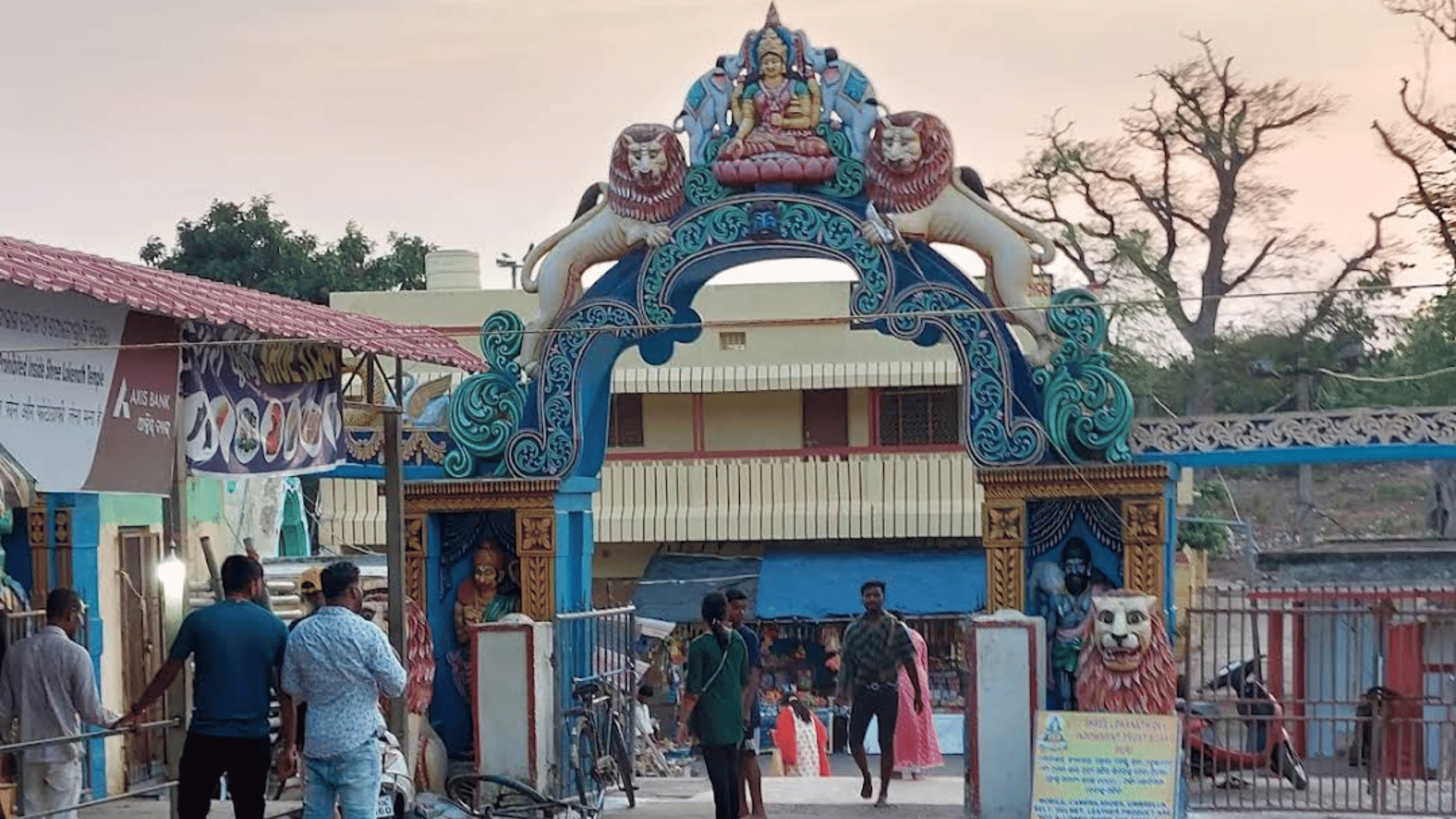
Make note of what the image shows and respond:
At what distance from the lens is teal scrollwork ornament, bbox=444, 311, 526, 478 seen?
49.7ft

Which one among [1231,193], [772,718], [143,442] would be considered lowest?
[772,718]

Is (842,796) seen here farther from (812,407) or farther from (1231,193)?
(1231,193)

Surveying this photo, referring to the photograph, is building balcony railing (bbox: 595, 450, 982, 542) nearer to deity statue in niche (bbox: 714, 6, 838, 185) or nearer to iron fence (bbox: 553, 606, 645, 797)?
iron fence (bbox: 553, 606, 645, 797)

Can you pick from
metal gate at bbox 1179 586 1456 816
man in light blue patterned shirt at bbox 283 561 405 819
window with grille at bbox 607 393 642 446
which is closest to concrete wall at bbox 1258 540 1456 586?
metal gate at bbox 1179 586 1456 816

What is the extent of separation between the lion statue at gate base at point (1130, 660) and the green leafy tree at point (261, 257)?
89.7ft

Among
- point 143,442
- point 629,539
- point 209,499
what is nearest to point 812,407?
point 629,539

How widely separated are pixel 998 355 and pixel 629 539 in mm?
17291

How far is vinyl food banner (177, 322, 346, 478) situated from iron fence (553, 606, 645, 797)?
6.64 ft

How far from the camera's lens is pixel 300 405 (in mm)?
13578

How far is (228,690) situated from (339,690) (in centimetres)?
50

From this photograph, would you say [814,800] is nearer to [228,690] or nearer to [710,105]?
[710,105]

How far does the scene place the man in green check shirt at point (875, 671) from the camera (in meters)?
14.8

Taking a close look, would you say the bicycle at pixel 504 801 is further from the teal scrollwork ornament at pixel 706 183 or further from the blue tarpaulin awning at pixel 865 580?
the blue tarpaulin awning at pixel 865 580

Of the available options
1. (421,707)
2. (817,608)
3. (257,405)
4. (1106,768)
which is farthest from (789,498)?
(257,405)
